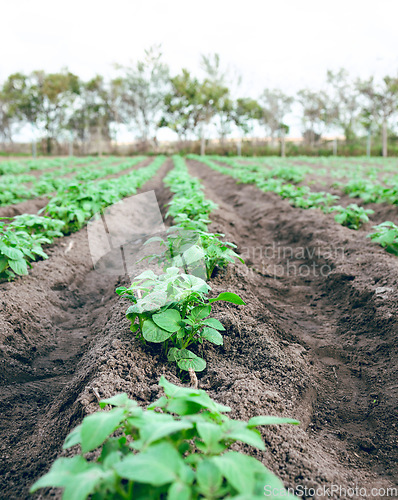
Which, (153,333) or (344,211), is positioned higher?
(344,211)

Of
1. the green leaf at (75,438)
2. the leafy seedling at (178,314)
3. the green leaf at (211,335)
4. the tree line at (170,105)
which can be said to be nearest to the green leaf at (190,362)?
the leafy seedling at (178,314)

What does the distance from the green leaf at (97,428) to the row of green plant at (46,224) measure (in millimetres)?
→ 2548

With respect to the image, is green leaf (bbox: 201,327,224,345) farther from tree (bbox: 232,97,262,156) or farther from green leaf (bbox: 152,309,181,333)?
tree (bbox: 232,97,262,156)

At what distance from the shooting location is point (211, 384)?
82.3 inches

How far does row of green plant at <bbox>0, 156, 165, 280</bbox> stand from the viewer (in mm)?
3352

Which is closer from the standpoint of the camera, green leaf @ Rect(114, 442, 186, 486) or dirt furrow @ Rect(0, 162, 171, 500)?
green leaf @ Rect(114, 442, 186, 486)

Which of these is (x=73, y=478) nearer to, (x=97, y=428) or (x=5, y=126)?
(x=97, y=428)

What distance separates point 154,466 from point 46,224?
3.97 meters

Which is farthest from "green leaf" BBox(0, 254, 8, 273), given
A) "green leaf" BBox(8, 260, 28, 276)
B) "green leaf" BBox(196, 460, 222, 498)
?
"green leaf" BBox(196, 460, 222, 498)

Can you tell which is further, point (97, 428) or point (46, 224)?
point (46, 224)

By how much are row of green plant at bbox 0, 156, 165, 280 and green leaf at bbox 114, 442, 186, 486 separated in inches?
108

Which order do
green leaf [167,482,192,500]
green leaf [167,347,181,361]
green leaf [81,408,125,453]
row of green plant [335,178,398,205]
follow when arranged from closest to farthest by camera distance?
green leaf [167,482,192,500] < green leaf [81,408,125,453] < green leaf [167,347,181,361] < row of green plant [335,178,398,205]

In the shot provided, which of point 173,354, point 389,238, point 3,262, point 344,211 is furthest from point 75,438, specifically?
point 344,211

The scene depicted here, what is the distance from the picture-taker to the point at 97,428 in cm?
102
